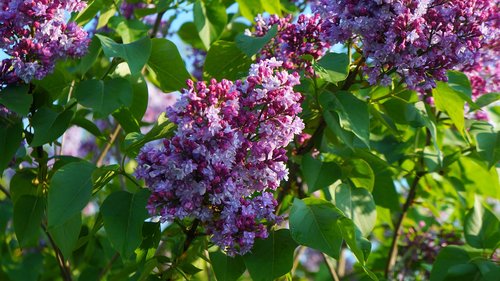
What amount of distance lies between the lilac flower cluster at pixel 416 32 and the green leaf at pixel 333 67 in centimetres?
8

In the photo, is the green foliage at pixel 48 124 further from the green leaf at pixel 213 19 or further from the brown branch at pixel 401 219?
the brown branch at pixel 401 219

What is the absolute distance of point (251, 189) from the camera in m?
1.60

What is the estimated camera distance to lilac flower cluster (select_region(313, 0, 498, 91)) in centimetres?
173

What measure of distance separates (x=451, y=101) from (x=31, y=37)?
1128 millimetres

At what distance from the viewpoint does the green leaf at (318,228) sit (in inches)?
61.2

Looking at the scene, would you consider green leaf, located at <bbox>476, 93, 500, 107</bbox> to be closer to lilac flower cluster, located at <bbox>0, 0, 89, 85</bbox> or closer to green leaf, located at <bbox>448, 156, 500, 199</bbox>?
green leaf, located at <bbox>448, 156, 500, 199</bbox>

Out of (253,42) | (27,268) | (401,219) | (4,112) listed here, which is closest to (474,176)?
(401,219)

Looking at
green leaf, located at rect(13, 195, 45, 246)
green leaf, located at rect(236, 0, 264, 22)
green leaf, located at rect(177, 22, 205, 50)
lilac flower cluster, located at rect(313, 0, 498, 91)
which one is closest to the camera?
lilac flower cluster, located at rect(313, 0, 498, 91)

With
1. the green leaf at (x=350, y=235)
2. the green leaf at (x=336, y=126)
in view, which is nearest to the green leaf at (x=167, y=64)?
the green leaf at (x=336, y=126)

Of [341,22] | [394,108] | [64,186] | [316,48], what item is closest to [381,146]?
[394,108]

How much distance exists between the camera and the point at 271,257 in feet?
5.44

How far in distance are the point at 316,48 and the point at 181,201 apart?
0.70 metres

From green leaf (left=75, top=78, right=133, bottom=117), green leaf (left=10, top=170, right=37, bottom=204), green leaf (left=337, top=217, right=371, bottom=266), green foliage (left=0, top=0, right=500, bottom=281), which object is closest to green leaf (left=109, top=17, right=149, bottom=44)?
green foliage (left=0, top=0, right=500, bottom=281)

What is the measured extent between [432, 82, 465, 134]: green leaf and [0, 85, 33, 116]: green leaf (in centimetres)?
106
